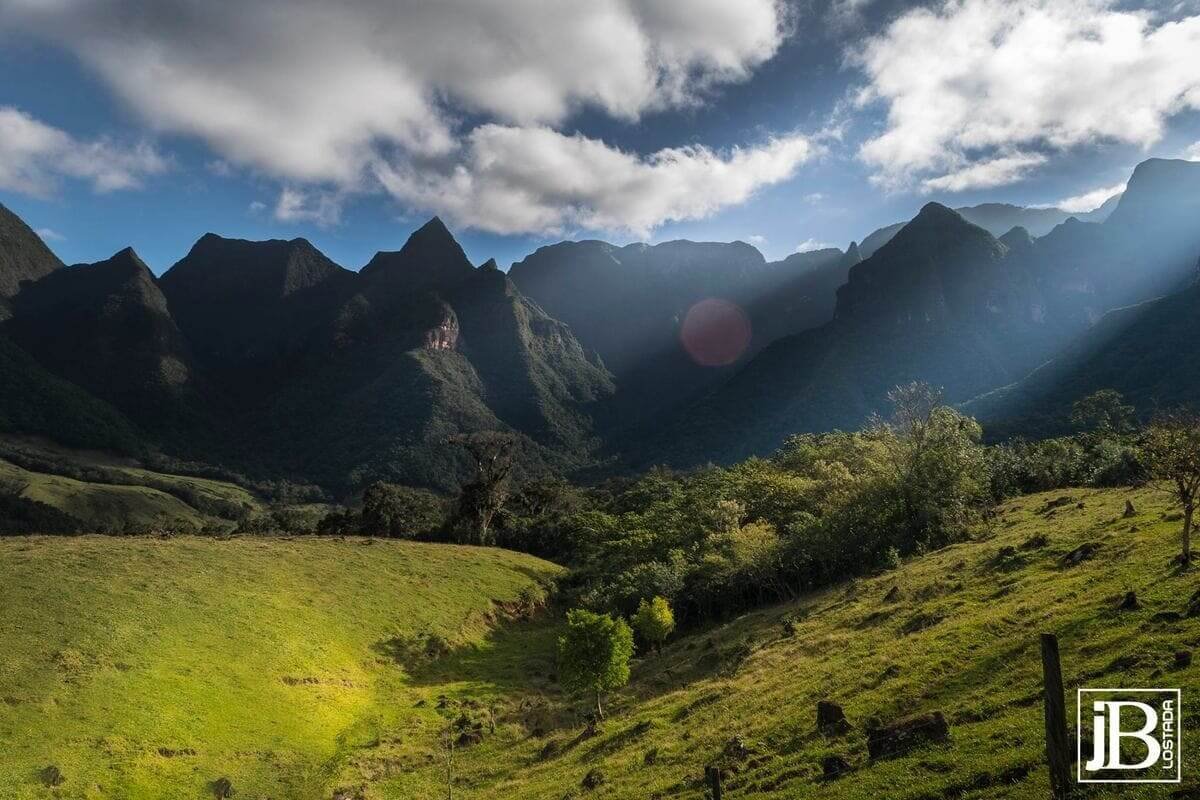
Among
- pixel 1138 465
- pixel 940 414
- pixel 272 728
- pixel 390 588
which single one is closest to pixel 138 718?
pixel 272 728

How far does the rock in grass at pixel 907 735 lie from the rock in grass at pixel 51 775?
34987 mm

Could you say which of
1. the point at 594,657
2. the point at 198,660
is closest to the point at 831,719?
the point at 594,657

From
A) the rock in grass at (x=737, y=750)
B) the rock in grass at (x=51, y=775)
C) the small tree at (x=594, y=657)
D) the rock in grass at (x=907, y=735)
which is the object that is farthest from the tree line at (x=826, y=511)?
the rock in grass at (x=51, y=775)

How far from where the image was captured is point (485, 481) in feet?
348

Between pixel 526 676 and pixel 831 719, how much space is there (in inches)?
1431

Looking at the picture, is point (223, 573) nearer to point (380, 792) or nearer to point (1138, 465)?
point (380, 792)

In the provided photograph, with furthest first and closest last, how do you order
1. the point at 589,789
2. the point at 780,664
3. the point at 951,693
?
the point at 780,664
the point at 589,789
the point at 951,693

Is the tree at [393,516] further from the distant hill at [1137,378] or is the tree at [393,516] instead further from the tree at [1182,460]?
the distant hill at [1137,378]

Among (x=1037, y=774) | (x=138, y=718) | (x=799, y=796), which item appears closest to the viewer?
(x=1037, y=774)

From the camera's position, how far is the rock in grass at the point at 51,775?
94.1 ft

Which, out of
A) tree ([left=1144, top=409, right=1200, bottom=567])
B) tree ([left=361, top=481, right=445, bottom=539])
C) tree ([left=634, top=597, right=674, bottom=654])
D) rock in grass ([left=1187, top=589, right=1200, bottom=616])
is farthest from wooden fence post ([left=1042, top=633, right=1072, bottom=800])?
tree ([left=361, top=481, right=445, bottom=539])

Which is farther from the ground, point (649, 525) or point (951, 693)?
point (649, 525)

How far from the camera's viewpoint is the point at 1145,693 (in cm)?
1859

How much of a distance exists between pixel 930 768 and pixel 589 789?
16.1m
